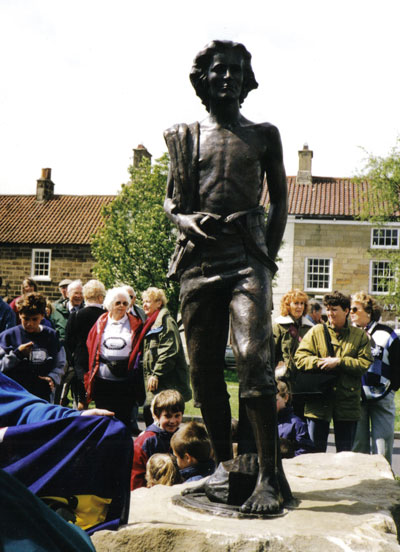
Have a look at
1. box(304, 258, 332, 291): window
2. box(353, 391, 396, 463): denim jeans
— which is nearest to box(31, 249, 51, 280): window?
box(304, 258, 332, 291): window

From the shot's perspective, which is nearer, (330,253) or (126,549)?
(126,549)

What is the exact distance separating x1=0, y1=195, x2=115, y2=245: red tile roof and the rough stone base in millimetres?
36992

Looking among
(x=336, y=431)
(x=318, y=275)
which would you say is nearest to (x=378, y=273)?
(x=318, y=275)

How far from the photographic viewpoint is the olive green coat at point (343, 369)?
673 centimetres

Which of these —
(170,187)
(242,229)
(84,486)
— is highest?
(170,187)

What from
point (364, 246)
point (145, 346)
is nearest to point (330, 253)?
point (364, 246)

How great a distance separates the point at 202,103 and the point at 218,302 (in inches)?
51.0

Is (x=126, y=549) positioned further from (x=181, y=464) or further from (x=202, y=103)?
(x=202, y=103)

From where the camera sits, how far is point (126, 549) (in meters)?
3.65

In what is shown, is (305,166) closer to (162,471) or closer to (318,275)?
(318,275)

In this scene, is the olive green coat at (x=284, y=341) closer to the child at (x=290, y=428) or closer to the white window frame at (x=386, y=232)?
the child at (x=290, y=428)

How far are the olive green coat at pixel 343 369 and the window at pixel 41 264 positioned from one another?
3642 centimetres

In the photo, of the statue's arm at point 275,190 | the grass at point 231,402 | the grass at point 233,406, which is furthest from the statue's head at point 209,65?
the grass at point 233,406

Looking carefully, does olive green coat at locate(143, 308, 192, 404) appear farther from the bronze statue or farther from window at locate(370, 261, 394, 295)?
window at locate(370, 261, 394, 295)
